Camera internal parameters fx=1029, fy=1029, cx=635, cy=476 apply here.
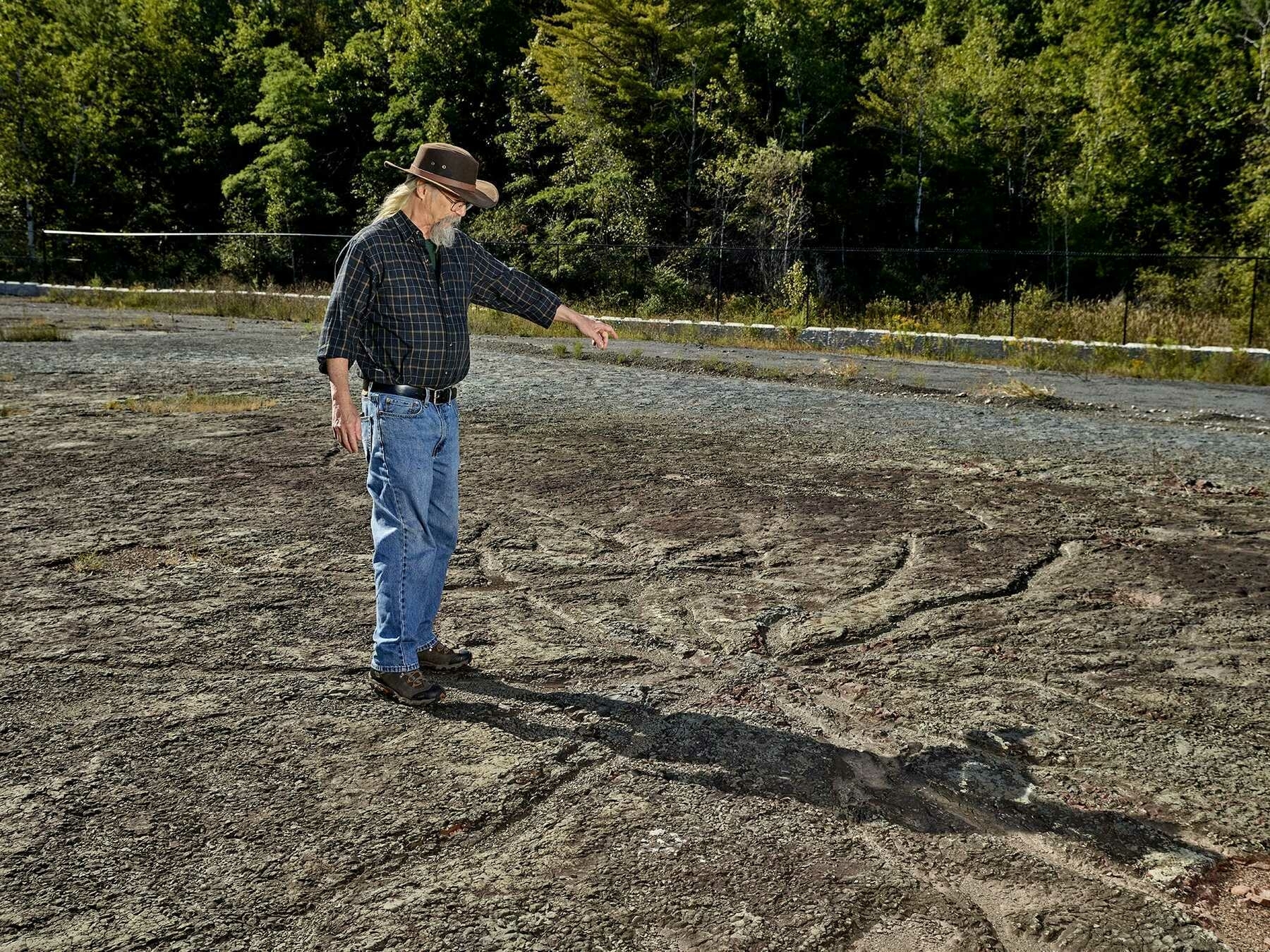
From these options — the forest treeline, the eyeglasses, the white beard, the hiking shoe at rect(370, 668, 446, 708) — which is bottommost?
the hiking shoe at rect(370, 668, 446, 708)

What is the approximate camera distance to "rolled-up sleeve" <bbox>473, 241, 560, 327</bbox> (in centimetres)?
416

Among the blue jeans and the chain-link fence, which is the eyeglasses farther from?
the chain-link fence

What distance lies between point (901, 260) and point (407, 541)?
31.4 meters

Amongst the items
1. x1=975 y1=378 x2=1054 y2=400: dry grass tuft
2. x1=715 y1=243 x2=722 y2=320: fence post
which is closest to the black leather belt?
x1=975 y1=378 x2=1054 y2=400: dry grass tuft

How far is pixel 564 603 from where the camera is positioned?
4918mm

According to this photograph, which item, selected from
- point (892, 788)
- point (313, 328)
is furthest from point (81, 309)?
point (892, 788)

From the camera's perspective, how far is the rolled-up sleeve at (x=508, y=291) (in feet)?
13.6

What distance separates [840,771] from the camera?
3.30 metres

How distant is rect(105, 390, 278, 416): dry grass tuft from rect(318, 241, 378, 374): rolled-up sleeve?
7.31 meters

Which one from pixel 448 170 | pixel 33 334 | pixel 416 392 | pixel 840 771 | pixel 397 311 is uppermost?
pixel 448 170

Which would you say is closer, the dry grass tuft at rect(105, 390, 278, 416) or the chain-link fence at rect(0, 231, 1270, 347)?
the dry grass tuft at rect(105, 390, 278, 416)

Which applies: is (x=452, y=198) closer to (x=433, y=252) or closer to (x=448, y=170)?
(x=448, y=170)

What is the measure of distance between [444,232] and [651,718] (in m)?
1.94

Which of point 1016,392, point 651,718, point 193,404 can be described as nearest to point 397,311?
point 651,718
